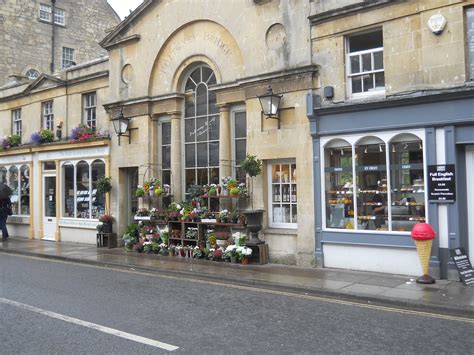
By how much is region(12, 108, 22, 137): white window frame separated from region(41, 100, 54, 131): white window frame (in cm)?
198

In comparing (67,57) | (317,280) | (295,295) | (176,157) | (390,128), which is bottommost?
(295,295)

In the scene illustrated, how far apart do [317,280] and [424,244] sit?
7.01 ft

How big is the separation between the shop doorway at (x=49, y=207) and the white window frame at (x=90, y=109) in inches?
111

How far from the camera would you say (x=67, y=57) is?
30000mm

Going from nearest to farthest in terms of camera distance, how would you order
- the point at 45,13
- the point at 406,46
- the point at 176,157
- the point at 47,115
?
the point at 406,46 < the point at 176,157 < the point at 47,115 < the point at 45,13

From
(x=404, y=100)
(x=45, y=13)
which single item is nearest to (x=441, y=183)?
(x=404, y=100)

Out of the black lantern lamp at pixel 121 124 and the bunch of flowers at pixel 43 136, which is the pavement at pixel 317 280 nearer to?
the black lantern lamp at pixel 121 124

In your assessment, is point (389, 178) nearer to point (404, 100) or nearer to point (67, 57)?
point (404, 100)

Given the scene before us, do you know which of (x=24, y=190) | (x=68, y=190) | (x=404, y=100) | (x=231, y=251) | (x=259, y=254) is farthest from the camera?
(x=24, y=190)

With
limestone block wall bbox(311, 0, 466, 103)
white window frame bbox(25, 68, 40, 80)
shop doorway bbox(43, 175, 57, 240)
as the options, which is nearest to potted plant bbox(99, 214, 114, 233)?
shop doorway bbox(43, 175, 57, 240)

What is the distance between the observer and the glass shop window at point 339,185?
36.5 feet

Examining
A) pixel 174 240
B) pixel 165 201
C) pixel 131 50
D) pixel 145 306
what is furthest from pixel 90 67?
pixel 145 306

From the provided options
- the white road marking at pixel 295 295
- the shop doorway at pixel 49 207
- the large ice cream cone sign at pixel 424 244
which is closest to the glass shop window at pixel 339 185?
the large ice cream cone sign at pixel 424 244

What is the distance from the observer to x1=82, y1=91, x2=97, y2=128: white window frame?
57.6ft
